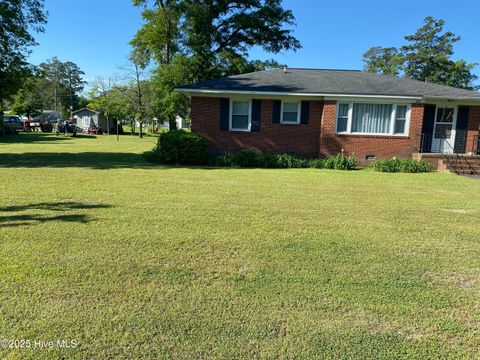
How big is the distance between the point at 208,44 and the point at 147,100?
11.7 meters

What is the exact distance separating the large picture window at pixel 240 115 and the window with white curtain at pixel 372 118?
3.86 m

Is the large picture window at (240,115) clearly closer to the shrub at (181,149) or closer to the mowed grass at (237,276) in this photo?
the shrub at (181,149)

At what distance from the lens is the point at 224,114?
50.2 feet

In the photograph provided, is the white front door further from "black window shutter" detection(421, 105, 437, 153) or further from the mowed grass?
the mowed grass

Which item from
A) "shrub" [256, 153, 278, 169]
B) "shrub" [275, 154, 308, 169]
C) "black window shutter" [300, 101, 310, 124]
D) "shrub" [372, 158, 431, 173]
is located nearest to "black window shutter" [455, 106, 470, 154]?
"shrub" [372, 158, 431, 173]

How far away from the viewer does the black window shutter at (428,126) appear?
1537 cm

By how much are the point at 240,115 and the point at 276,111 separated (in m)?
1.57

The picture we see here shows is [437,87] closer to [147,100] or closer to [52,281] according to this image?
[52,281]

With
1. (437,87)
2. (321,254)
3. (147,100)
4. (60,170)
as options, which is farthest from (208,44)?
(321,254)

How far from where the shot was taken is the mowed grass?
2756mm

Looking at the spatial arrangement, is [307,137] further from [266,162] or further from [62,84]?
[62,84]

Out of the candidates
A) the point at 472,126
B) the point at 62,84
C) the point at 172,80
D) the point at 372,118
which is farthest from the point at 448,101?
the point at 62,84

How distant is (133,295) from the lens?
3.35 metres

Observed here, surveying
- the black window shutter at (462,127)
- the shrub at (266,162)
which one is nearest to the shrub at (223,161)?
the shrub at (266,162)
